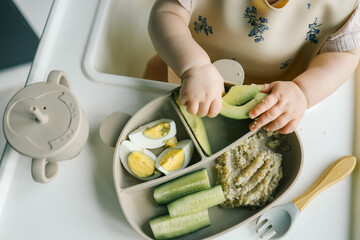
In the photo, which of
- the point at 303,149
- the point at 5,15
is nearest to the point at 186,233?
the point at 303,149

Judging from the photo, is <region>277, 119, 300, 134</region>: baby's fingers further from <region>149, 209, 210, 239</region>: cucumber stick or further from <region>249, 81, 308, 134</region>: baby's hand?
<region>149, 209, 210, 239</region>: cucumber stick

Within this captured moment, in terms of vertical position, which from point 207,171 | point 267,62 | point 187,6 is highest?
point 187,6

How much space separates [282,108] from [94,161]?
38cm

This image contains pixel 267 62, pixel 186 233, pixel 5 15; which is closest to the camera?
pixel 186 233

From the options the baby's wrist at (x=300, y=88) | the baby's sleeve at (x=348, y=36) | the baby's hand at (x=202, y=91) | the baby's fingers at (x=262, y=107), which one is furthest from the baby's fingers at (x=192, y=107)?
the baby's sleeve at (x=348, y=36)

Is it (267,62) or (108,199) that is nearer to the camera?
(108,199)

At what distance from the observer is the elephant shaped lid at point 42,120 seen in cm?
49

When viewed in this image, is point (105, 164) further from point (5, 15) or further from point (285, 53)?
point (5, 15)

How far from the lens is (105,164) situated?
624 mm

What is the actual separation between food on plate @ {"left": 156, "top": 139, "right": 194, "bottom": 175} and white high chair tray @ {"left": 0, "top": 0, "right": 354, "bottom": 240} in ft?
0.34

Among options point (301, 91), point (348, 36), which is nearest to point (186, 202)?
point (301, 91)

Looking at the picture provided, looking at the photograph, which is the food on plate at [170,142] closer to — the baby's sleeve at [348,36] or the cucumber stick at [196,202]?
the cucumber stick at [196,202]

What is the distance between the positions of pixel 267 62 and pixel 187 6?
0.25m

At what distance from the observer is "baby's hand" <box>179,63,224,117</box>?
594 mm
